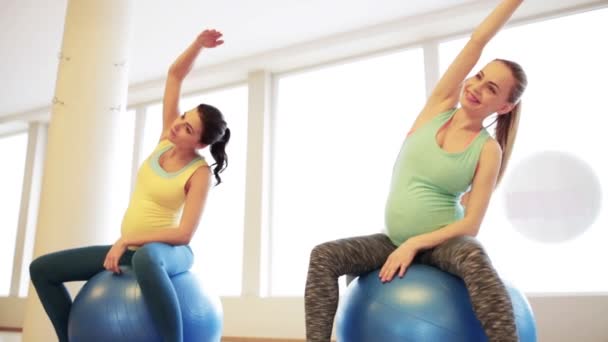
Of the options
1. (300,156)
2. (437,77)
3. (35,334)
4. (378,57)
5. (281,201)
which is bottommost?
(35,334)

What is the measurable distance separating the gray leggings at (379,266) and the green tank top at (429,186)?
0.09m

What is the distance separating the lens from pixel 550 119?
3287mm

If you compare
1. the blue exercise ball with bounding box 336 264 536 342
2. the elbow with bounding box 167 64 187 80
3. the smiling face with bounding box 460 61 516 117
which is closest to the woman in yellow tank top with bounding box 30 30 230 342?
the elbow with bounding box 167 64 187 80

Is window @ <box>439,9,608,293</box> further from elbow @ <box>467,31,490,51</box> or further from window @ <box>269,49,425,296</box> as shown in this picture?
elbow @ <box>467,31,490,51</box>

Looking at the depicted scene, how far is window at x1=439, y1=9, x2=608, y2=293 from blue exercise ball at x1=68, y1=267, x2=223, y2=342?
2.04 metres

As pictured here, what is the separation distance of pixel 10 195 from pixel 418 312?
6.00m

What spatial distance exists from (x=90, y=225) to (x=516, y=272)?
251 cm

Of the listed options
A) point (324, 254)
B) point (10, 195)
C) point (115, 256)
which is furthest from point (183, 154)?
point (10, 195)

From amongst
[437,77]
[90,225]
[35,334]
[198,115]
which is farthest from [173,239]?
[437,77]

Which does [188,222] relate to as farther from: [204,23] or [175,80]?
[204,23]

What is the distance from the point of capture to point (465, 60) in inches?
67.0

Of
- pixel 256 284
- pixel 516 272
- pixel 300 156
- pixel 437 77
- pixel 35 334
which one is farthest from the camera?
pixel 300 156

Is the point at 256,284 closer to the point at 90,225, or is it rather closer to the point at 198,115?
the point at 90,225

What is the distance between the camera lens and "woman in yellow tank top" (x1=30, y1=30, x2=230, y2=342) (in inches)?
75.6
